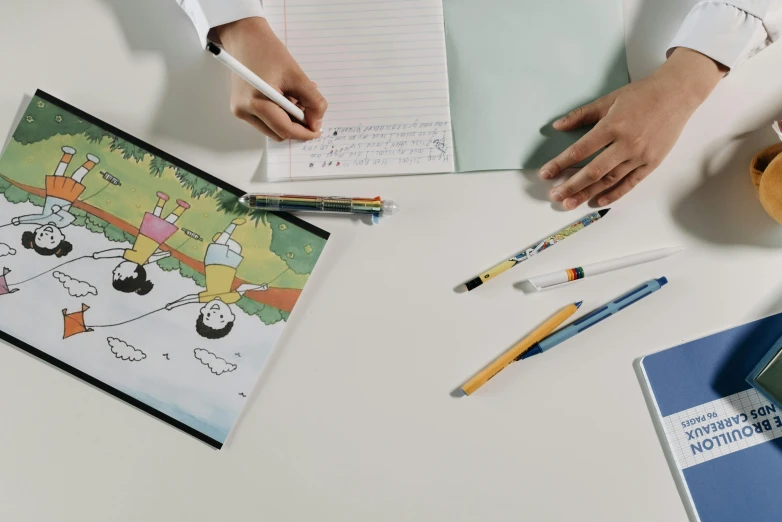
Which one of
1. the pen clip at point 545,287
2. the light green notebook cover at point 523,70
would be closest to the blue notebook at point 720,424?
the pen clip at point 545,287

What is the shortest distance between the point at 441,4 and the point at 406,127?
148 mm

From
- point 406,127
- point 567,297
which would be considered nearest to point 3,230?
point 406,127

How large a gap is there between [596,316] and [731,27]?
0.35 m

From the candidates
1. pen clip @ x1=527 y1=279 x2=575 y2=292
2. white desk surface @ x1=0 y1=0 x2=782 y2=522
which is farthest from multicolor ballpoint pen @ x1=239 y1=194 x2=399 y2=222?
pen clip @ x1=527 y1=279 x2=575 y2=292

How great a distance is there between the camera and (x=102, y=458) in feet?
1.78

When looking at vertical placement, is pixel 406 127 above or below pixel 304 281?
above

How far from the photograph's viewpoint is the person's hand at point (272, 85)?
0.56 m

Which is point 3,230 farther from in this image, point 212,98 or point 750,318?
point 750,318

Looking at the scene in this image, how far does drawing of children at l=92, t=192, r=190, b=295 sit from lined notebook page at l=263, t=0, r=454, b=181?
4.5 inches

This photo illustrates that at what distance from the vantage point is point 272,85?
1.86 ft

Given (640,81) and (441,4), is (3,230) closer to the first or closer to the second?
(441,4)

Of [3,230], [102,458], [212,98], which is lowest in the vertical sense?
[102,458]

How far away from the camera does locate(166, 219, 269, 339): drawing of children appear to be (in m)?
0.56

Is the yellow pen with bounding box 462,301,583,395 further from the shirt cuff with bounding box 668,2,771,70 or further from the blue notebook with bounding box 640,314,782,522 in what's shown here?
the shirt cuff with bounding box 668,2,771,70
